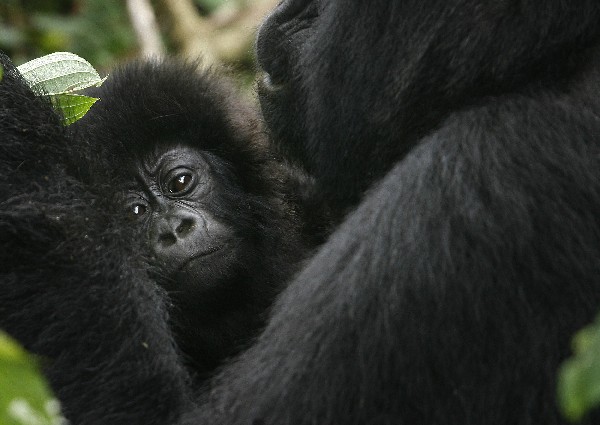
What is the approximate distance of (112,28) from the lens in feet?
19.4

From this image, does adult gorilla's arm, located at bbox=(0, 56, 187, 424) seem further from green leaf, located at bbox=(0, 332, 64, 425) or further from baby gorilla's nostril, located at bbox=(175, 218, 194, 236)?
green leaf, located at bbox=(0, 332, 64, 425)

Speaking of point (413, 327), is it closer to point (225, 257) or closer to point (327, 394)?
point (327, 394)

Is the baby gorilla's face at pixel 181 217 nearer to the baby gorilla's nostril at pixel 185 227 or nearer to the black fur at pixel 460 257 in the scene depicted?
the baby gorilla's nostril at pixel 185 227

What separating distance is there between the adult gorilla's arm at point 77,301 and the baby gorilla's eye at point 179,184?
0.72m

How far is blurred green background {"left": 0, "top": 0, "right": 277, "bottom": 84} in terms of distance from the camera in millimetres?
5656

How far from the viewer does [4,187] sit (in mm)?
2102

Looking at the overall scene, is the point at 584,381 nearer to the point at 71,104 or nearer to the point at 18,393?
the point at 18,393

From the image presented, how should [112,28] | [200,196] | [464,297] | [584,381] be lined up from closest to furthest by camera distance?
[584,381] → [464,297] → [200,196] → [112,28]

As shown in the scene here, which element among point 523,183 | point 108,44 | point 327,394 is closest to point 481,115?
point 523,183

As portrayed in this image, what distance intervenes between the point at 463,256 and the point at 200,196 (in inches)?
52.2

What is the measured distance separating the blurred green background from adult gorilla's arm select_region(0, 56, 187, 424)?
3.48m

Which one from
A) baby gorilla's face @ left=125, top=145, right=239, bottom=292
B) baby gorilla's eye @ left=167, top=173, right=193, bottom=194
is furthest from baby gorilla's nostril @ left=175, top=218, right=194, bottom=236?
baby gorilla's eye @ left=167, top=173, right=193, bottom=194

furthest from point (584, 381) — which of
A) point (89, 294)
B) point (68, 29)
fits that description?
point (68, 29)

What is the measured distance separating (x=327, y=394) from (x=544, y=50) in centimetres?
80
